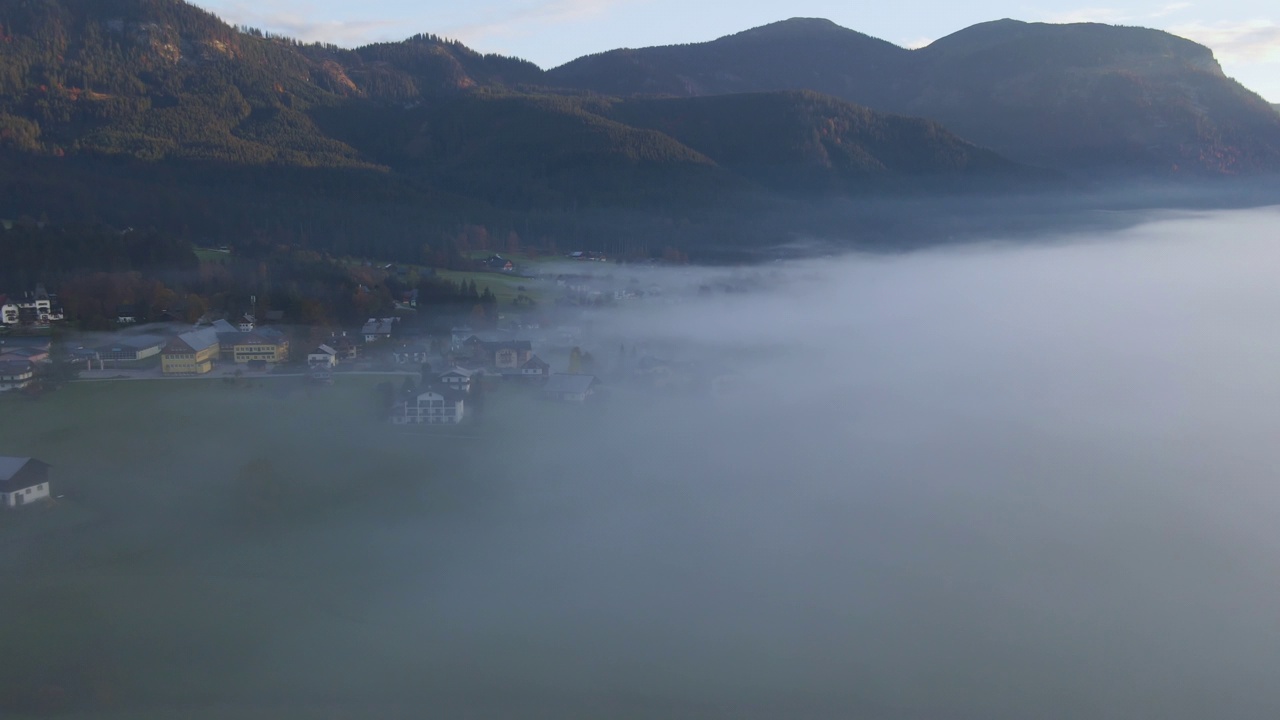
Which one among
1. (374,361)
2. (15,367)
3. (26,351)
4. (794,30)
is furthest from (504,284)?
(794,30)

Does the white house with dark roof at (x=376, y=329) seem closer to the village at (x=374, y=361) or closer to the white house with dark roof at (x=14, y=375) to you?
the village at (x=374, y=361)

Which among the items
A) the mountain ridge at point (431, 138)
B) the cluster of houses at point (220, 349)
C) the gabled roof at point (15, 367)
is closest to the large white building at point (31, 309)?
the cluster of houses at point (220, 349)

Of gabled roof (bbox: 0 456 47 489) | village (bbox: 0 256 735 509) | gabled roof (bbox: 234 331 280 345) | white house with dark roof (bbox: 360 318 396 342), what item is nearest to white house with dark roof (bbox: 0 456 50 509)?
gabled roof (bbox: 0 456 47 489)

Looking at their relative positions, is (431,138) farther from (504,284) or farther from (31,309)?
(31,309)

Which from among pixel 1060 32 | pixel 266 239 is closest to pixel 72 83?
pixel 266 239

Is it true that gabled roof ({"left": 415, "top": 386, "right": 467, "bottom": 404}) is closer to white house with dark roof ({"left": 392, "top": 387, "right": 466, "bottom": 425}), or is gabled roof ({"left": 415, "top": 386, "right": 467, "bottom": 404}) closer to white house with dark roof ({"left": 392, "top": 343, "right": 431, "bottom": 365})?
white house with dark roof ({"left": 392, "top": 387, "right": 466, "bottom": 425})

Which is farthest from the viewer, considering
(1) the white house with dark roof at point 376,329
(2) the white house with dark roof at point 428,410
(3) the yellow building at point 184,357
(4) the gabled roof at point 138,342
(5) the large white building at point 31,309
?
(1) the white house with dark roof at point 376,329
